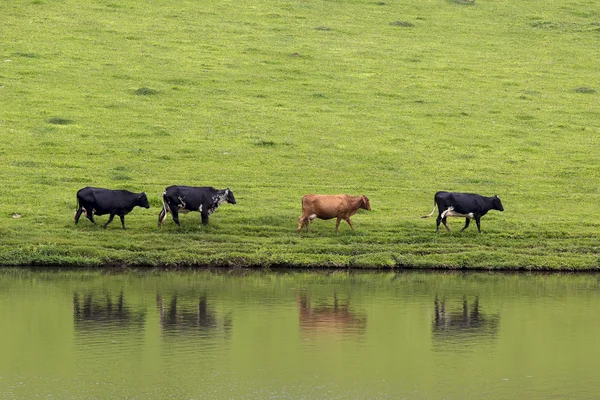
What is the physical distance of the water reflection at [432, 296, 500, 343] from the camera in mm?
18797

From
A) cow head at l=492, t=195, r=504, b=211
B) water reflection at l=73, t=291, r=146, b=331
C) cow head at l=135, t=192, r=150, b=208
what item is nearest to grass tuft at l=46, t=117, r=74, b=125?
cow head at l=135, t=192, r=150, b=208

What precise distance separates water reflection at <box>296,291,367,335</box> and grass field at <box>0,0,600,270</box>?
457 centimetres

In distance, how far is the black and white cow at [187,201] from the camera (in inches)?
1117

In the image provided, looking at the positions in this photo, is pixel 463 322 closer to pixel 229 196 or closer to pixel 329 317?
pixel 329 317

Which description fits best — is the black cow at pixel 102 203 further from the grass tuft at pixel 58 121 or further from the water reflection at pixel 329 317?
the grass tuft at pixel 58 121

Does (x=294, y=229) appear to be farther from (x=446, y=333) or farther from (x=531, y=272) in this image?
(x=446, y=333)

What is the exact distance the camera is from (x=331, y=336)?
18359 millimetres

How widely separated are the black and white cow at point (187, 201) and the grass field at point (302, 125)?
460mm

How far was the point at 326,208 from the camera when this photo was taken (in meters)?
28.7

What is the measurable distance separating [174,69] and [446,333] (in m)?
32.8

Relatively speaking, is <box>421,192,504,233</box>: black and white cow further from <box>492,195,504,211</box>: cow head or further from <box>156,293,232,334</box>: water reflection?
<box>156,293,232,334</box>: water reflection

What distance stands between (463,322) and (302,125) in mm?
22916

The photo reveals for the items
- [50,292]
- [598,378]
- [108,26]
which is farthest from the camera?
[108,26]

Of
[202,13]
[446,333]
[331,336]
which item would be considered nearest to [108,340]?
[331,336]
